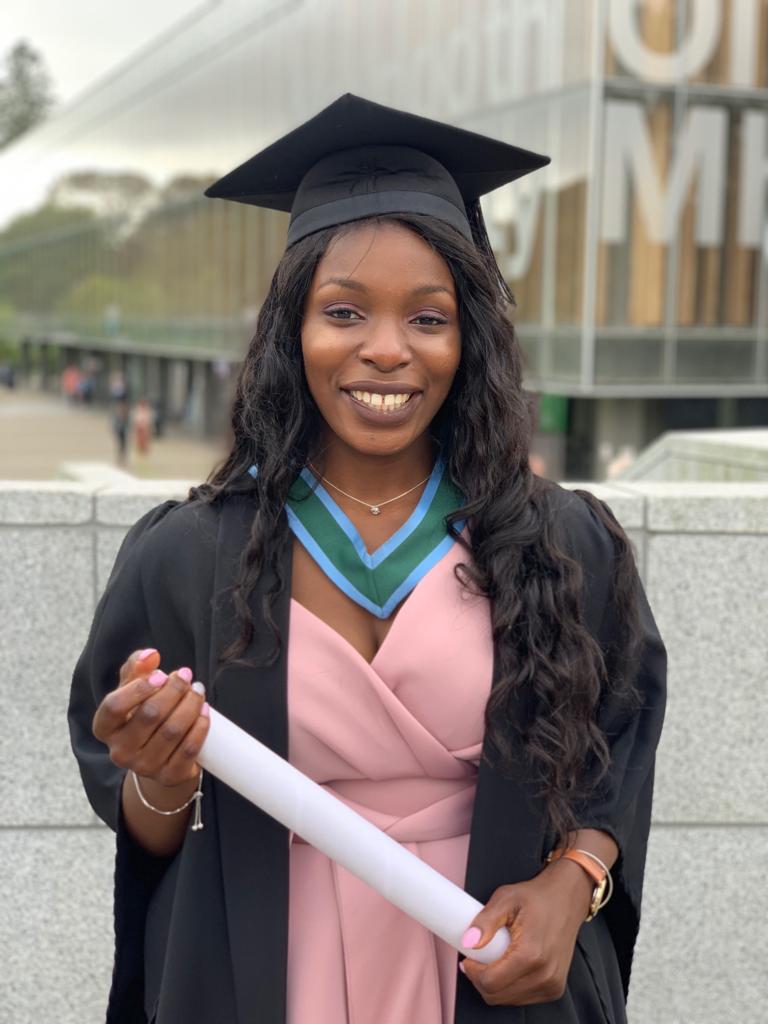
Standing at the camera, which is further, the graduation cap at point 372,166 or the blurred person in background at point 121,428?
the blurred person in background at point 121,428

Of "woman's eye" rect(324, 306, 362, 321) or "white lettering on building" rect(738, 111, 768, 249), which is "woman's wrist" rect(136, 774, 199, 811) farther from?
"white lettering on building" rect(738, 111, 768, 249)

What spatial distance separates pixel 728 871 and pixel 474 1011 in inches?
66.8

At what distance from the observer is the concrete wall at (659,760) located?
3.17 m

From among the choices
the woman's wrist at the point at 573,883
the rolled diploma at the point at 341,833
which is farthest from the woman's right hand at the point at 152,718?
the woman's wrist at the point at 573,883

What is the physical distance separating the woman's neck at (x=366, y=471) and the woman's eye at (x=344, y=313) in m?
0.21

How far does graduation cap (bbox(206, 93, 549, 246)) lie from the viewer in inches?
73.4

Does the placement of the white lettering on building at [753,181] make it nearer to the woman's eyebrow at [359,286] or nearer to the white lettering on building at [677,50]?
the white lettering on building at [677,50]

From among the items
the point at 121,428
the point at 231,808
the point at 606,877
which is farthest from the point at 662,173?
the point at 231,808

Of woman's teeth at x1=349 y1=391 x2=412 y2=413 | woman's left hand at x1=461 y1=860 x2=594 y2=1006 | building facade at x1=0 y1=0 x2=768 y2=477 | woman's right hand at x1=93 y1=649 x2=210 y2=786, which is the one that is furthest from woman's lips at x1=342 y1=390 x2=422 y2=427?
building facade at x1=0 y1=0 x2=768 y2=477

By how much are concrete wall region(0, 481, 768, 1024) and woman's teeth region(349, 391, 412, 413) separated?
143 cm

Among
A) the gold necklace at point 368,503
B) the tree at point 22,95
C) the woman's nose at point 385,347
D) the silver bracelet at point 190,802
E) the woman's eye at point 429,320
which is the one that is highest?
the tree at point 22,95

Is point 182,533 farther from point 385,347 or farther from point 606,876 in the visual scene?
point 606,876

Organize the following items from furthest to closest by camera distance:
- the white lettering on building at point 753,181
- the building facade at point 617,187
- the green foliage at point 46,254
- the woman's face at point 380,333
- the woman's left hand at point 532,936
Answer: the green foliage at point 46,254
the white lettering on building at point 753,181
the building facade at point 617,187
the woman's face at point 380,333
the woman's left hand at point 532,936

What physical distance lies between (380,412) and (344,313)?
0.15 m
